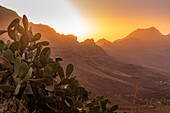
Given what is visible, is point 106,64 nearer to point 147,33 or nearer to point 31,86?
point 31,86

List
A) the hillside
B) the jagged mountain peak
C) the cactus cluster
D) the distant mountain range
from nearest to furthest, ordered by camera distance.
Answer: the cactus cluster
the distant mountain range
the hillside
the jagged mountain peak

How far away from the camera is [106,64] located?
1911 inches

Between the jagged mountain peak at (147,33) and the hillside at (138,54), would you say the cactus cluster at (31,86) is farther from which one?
the jagged mountain peak at (147,33)

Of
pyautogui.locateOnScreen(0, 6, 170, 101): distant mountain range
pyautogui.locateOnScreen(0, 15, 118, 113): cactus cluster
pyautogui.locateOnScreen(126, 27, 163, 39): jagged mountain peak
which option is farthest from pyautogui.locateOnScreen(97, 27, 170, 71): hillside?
pyautogui.locateOnScreen(0, 15, 118, 113): cactus cluster

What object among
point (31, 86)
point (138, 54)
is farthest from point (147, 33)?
point (31, 86)

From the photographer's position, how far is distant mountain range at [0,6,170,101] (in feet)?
83.7

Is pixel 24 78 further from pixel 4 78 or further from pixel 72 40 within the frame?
pixel 72 40

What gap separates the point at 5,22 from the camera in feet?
157

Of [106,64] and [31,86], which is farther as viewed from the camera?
[106,64]

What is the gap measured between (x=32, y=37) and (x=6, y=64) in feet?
1.98

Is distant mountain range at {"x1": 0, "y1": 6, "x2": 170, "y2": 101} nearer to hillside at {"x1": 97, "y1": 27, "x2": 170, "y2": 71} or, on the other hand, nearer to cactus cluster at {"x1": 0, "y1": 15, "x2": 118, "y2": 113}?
hillside at {"x1": 97, "y1": 27, "x2": 170, "y2": 71}

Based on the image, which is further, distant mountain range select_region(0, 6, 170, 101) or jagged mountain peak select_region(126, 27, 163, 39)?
jagged mountain peak select_region(126, 27, 163, 39)

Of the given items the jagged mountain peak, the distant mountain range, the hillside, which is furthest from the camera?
the jagged mountain peak

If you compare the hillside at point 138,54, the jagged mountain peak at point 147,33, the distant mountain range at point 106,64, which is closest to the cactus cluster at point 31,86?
the distant mountain range at point 106,64
